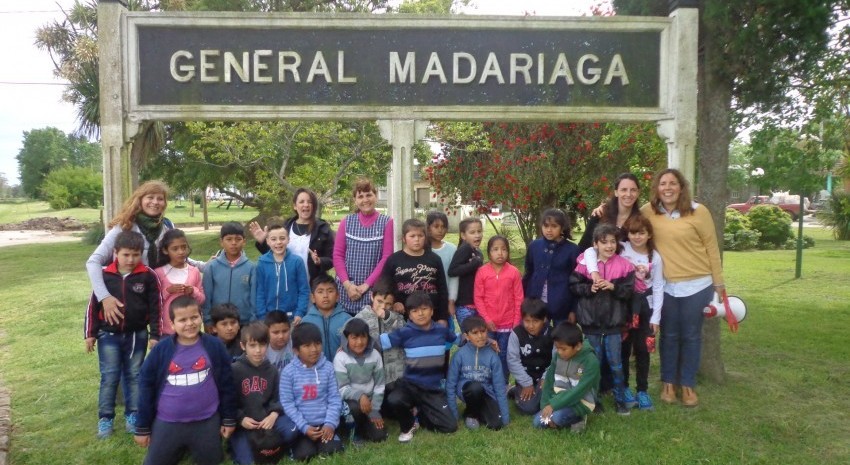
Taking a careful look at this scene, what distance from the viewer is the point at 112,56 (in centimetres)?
475

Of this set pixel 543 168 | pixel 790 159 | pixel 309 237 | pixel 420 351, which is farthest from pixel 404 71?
pixel 543 168

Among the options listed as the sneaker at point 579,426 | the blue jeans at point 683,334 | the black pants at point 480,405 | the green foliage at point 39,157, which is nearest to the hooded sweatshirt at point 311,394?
the black pants at point 480,405

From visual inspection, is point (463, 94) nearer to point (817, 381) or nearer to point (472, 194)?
point (817, 381)

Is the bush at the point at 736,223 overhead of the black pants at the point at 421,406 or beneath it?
overhead

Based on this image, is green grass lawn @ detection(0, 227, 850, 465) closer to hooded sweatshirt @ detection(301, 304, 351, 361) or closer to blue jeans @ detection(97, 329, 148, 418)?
blue jeans @ detection(97, 329, 148, 418)

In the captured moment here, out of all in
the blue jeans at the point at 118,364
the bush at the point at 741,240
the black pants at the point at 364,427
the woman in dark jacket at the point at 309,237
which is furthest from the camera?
the bush at the point at 741,240

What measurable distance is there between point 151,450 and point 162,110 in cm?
256

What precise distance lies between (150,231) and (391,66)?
2.19m

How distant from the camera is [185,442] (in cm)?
374

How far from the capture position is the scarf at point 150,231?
439 cm

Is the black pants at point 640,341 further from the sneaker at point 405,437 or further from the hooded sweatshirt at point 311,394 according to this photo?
the hooded sweatshirt at point 311,394

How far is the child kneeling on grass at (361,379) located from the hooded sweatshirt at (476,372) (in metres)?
0.54

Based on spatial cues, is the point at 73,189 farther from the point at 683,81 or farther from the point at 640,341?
the point at 640,341

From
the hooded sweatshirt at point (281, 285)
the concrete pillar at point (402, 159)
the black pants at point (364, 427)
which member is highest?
the concrete pillar at point (402, 159)
